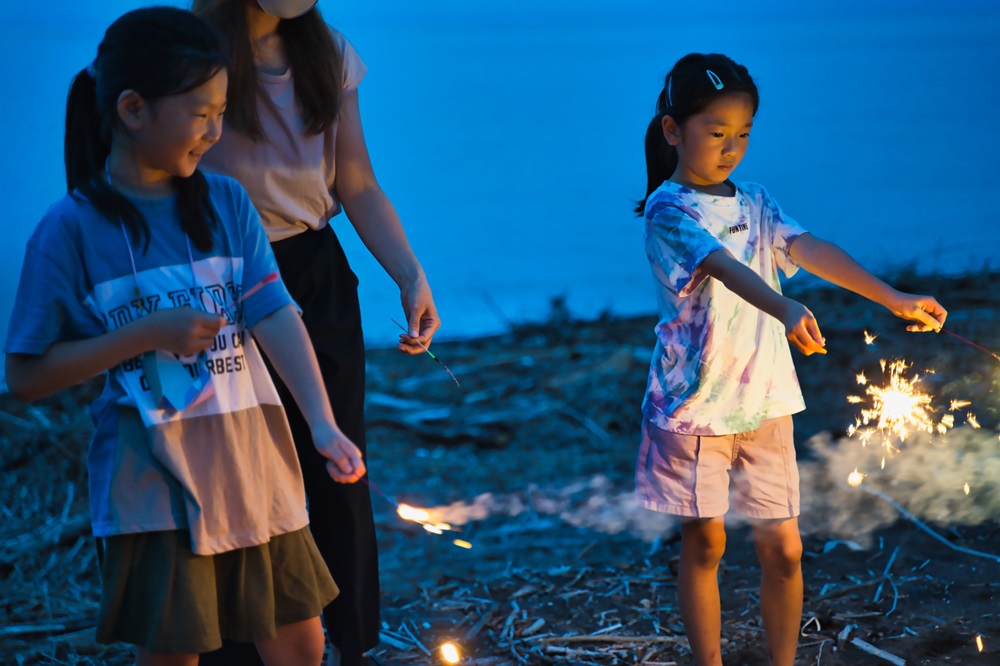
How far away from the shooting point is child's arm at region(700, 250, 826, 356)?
212cm

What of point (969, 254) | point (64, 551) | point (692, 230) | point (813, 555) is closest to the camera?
point (692, 230)

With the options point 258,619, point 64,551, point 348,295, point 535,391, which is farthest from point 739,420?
point 535,391

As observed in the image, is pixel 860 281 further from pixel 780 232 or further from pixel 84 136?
pixel 84 136

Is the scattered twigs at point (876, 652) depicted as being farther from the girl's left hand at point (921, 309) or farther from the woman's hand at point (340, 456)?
the woman's hand at point (340, 456)

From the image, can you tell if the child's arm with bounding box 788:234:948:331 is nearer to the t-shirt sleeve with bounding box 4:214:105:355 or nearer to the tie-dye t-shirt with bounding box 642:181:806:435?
the tie-dye t-shirt with bounding box 642:181:806:435

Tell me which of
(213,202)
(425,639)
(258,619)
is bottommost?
(425,639)

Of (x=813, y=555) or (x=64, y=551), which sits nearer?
(x=813, y=555)

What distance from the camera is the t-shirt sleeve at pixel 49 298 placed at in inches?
72.5

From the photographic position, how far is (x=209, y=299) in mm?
1940

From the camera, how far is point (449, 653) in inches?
117

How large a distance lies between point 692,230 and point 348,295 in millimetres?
698

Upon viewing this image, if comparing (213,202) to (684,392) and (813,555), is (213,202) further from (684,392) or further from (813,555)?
(813,555)

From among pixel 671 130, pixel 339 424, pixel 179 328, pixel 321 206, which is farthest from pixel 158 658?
pixel 671 130

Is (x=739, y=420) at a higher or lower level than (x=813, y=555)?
higher
